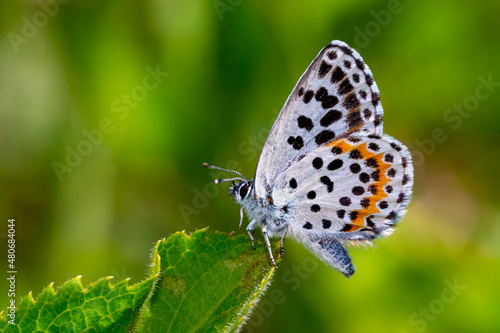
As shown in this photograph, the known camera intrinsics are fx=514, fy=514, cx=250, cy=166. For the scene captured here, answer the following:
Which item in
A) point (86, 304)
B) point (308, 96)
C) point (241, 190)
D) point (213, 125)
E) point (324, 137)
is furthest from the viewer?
point (213, 125)

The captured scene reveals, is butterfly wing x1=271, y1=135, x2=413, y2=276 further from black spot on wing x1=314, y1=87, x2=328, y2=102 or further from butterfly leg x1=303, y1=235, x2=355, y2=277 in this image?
black spot on wing x1=314, y1=87, x2=328, y2=102

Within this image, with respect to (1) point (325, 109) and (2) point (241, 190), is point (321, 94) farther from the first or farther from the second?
(2) point (241, 190)

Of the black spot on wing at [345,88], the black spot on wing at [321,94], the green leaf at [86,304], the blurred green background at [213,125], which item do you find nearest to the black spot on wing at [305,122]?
the black spot on wing at [321,94]

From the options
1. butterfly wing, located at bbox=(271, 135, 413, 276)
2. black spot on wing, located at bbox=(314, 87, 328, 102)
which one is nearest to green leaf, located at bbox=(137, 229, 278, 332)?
butterfly wing, located at bbox=(271, 135, 413, 276)

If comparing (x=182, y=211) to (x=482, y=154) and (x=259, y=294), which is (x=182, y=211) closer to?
(x=259, y=294)

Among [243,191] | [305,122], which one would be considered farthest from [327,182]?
[243,191]
